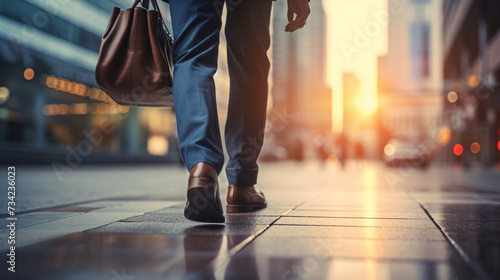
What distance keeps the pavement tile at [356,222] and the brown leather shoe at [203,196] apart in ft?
1.25

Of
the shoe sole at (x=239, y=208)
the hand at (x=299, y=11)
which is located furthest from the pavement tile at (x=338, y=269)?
the hand at (x=299, y=11)

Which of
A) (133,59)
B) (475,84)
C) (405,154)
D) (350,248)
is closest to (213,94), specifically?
(133,59)

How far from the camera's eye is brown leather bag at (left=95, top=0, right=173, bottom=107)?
227 centimetres

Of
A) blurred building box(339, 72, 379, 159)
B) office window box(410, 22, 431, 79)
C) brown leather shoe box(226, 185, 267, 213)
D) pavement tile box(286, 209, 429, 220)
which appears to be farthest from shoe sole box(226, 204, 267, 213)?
office window box(410, 22, 431, 79)

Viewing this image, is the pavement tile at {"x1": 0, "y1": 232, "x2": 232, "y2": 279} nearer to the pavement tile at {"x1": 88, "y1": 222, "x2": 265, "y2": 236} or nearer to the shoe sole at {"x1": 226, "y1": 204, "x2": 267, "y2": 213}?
the pavement tile at {"x1": 88, "y1": 222, "x2": 265, "y2": 236}

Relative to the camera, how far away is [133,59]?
2.27 meters

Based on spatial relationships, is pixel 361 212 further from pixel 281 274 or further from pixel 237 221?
pixel 281 274

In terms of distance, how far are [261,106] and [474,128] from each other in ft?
72.9

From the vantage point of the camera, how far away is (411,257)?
1.57 m

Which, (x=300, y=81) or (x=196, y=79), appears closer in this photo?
(x=196, y=79)

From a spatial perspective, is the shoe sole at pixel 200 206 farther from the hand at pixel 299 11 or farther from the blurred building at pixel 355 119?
the blurred building at pixel 355 119

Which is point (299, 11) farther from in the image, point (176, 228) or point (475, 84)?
point (475, 84)

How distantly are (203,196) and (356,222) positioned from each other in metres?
0.86

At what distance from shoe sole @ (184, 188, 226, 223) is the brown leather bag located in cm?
60
